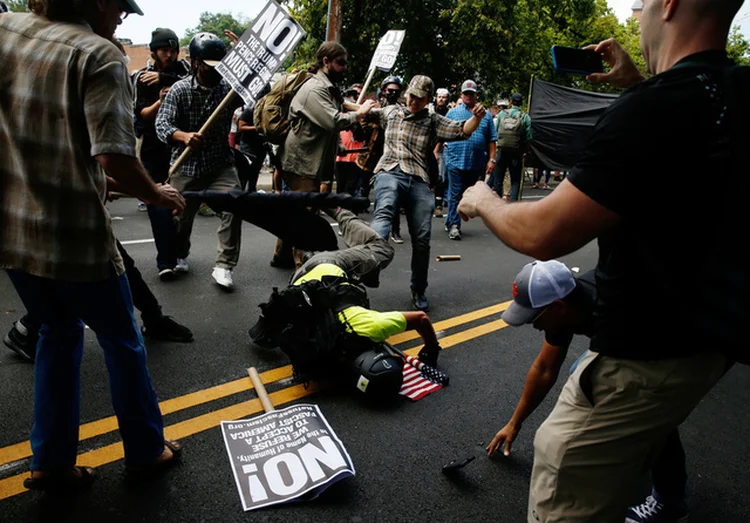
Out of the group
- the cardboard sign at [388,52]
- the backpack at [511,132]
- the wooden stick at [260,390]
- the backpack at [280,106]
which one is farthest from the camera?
the backpack at [511,132]

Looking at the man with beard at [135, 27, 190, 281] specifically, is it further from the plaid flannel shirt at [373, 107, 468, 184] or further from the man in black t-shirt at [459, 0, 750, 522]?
the man in black t-shirt at [459, 0, 750, 522]

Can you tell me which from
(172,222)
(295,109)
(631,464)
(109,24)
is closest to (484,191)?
(631,464)

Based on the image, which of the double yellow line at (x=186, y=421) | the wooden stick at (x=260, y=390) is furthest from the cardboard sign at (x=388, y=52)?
the wooden stick at (x=260, y=390)

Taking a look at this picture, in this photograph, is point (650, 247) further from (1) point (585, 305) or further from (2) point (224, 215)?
(2) point (224, 215)

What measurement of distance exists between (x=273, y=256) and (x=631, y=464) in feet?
17.0

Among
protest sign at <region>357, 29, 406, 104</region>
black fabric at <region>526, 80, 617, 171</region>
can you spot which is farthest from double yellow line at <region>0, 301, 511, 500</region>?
black fabric at <region>526, 80, 617, 171</region>

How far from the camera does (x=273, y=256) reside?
6156 mm

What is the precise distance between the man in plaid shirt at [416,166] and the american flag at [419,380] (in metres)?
1.36

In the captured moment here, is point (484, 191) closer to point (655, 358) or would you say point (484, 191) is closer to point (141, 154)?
point (655, 358)

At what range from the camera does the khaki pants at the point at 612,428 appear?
1.26 m

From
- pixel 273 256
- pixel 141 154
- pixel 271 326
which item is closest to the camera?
pixel 271 326

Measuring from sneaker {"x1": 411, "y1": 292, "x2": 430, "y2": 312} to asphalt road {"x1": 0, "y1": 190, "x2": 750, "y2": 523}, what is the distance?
16 centimetres

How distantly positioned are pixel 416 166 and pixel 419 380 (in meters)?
2.17

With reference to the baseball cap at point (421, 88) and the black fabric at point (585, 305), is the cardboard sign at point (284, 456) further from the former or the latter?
the baseball cap at point (421, 88)
